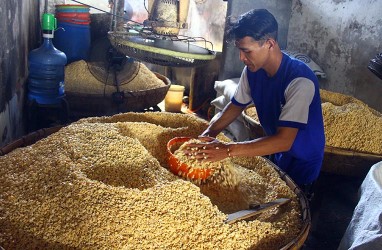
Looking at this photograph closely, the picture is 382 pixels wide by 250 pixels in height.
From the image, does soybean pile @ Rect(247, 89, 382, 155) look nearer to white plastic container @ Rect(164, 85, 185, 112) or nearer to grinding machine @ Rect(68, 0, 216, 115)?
grinding machine @ Rect(68, 0, 216, 115)

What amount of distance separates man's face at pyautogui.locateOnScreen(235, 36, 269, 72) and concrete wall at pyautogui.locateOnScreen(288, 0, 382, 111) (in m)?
2.06

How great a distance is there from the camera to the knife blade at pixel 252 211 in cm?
125

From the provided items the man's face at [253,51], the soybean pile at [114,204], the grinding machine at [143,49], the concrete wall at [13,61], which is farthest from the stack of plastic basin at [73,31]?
the man's face at [253,51]

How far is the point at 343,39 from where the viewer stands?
3.75 metres

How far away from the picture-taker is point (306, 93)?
1.71m

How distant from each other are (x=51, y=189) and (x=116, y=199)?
0.73ft

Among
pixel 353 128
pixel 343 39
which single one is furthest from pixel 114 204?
pixel 343 39

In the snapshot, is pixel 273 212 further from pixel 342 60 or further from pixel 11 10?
pixel 342 60

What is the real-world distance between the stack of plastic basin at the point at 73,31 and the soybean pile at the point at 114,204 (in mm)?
1845

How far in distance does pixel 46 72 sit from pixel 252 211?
6.45 ft

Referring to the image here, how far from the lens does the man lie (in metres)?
1.65

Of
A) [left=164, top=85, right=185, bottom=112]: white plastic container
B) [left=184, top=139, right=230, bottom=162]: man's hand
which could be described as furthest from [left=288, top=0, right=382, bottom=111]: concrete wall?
[left=184, top=139, right=230, bottom=162]: man's hand

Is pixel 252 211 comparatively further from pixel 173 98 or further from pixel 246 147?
pixel 173 98

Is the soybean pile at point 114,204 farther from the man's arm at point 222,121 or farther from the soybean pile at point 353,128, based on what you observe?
the soybean pile at point 353,128
